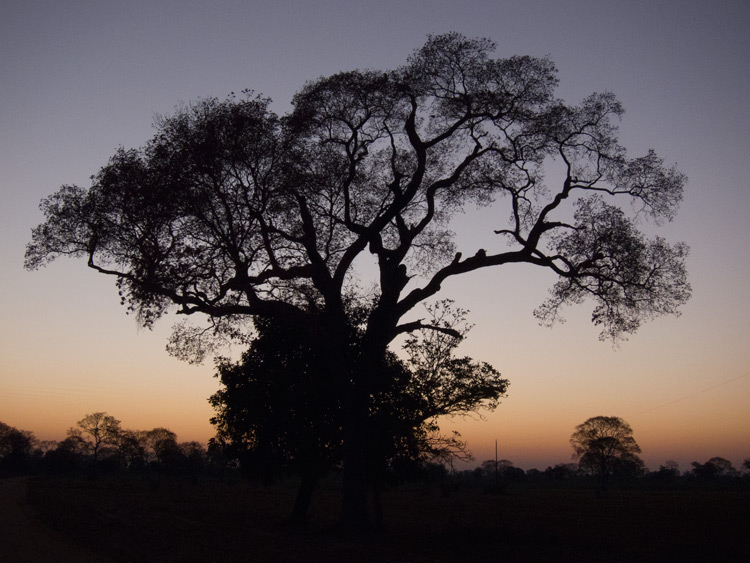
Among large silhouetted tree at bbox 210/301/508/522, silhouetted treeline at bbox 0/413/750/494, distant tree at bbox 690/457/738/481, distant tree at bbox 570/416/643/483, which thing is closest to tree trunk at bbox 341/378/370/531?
large silhouetted tree at bbox 210/301/508/522

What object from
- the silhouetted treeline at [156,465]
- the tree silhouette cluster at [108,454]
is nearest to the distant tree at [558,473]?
the silhouetted treeline at [156,465]

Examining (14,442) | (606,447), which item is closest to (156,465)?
(14,442)

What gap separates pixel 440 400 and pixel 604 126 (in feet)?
38.0

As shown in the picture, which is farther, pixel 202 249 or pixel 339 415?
pixel 339 415

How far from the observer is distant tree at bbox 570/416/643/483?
113125 mm

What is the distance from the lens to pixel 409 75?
2080cm

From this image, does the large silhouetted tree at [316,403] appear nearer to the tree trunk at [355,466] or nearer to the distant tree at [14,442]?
the tree trunk at [355,466]

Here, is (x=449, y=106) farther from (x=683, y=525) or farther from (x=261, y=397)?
(x=683, y=525)

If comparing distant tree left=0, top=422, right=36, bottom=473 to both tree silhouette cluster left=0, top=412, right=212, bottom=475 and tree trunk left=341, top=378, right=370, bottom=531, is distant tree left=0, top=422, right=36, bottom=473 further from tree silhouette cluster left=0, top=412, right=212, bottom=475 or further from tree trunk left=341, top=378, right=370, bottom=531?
tree trunk left=341, top=378, right=370, bottom=531

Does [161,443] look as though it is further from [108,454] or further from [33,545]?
[33,545]

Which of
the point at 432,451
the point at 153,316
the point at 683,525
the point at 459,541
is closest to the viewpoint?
the point at 153,316

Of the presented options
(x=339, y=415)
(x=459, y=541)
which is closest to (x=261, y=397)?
(x=339, y=415)

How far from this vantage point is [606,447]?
114 metres

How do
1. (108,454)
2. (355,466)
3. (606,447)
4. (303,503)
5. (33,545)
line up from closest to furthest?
(33,545) < (355,466) < (303,503) < (606,447) < (108,454)
